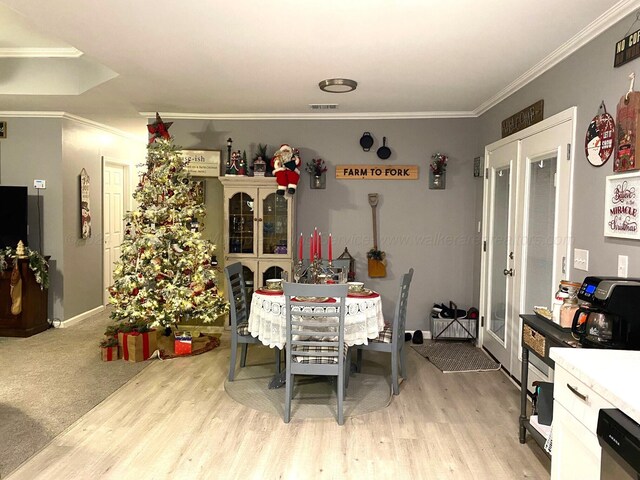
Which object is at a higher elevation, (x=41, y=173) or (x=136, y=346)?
(x=41, y=173)

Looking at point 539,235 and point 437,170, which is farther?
point 437,170

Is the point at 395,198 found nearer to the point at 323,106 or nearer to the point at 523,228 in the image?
the point at 323,106

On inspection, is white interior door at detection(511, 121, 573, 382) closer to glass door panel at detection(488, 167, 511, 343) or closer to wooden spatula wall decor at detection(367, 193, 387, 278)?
glass door panel at detection(488, 167, 511, 343)

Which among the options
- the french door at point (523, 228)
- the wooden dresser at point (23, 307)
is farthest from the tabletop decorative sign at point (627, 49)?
the wooden dresser at point (23, 307)

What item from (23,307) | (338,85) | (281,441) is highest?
(338,85)

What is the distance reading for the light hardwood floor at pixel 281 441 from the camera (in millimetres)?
2613

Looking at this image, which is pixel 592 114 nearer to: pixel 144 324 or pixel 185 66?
pixel 185 66

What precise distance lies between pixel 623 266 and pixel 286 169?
3.24 meters

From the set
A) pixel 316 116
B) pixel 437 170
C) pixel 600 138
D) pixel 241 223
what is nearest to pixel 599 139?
pixel 600 138

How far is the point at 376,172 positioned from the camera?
5332 mm

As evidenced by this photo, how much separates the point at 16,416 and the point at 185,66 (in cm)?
269

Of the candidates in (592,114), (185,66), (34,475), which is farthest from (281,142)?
(34,475)

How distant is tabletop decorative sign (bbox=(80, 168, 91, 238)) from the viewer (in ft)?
19.3

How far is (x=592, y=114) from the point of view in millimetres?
2838
